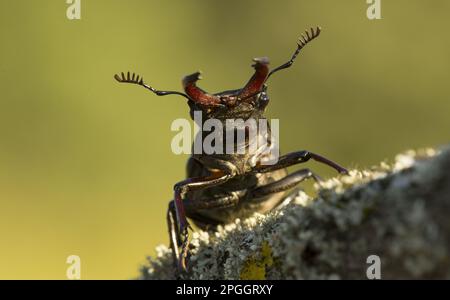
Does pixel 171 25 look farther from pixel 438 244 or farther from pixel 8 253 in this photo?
pixel 438 244

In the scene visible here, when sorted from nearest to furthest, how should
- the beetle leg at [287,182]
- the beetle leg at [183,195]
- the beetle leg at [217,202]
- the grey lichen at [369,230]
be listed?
the grey lichen at [369,230], the beetle leg at [183,195], the beetle leg at [287,182], the beetle leg at [217,202]

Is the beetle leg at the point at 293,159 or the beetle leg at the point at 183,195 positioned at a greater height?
the beetle leg at the point at 293,159

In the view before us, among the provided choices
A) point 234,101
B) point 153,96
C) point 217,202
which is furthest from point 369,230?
point 153,96

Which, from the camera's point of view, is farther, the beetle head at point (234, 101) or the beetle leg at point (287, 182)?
the beetle leg at point (287, 182)

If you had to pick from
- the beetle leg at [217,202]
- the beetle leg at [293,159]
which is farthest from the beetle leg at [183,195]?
the beetle leg at [217,202]

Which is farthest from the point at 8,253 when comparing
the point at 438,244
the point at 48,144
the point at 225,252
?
the point at 438,244

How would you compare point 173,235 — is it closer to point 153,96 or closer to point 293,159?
point 293,159

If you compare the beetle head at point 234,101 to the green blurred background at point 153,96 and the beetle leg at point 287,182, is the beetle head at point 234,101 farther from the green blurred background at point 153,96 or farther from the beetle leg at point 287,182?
the green blurred background at point 153,96

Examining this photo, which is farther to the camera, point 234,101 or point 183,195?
point 183,195

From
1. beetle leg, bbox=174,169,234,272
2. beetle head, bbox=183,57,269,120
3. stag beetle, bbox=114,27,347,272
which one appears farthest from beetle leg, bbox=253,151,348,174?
beetle head, bbox=183,57,269,120

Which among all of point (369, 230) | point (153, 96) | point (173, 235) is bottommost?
point (369, 230)
